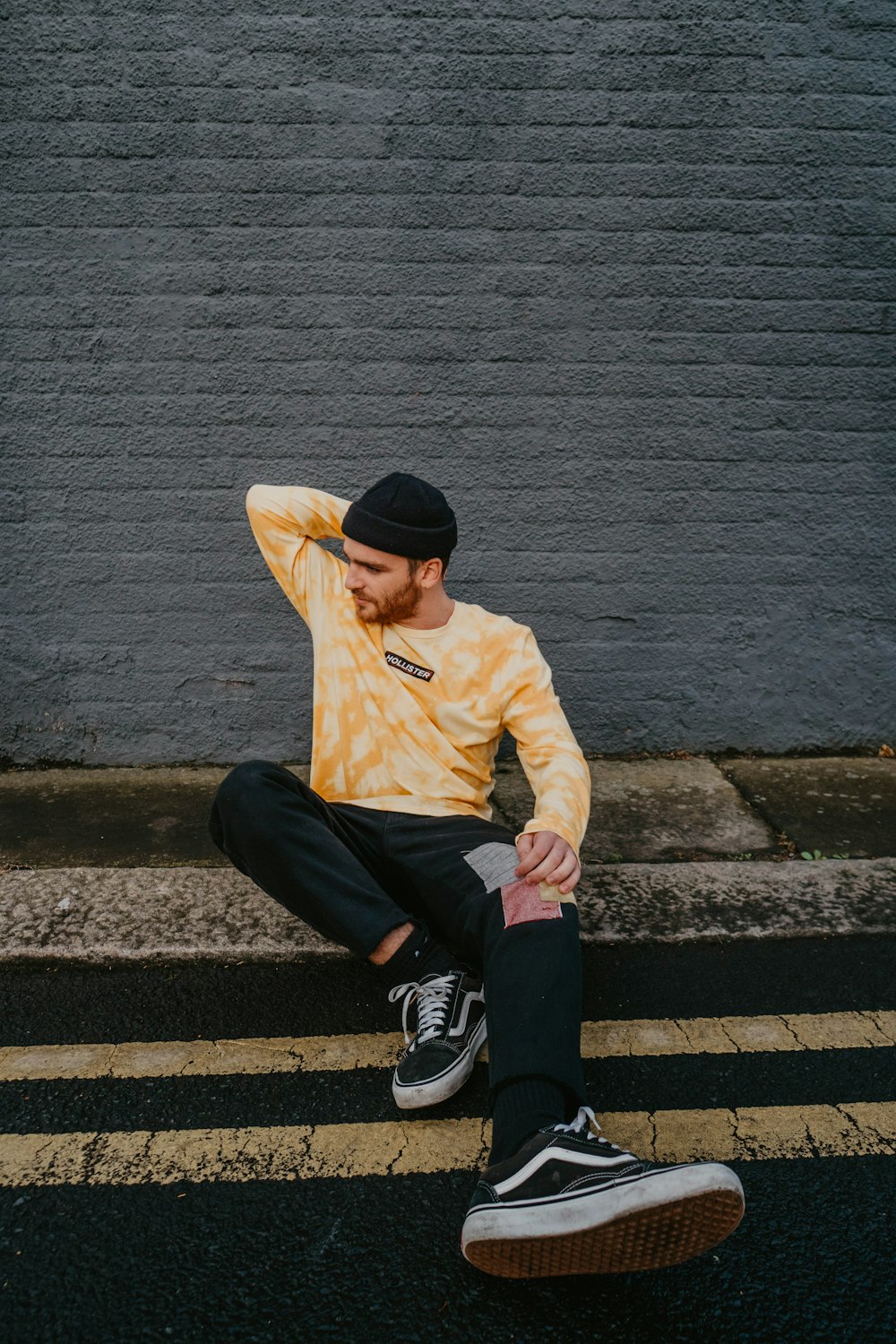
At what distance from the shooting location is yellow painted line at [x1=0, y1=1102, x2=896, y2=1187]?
1954mm

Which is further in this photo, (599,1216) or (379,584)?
(379,584)

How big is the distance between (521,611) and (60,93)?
2.70 m

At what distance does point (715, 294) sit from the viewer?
3.85 metres

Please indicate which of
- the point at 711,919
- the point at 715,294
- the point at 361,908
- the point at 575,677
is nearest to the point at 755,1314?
the point at 361,908

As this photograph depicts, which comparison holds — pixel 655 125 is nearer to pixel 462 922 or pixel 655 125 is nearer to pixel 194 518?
pixel 194 518

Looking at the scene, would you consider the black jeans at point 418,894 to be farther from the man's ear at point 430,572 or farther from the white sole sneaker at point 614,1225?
the man's ear at point 430,572

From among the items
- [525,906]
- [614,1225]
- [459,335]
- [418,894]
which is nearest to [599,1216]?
[614,1225]

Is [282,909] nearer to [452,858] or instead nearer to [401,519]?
[452,858]

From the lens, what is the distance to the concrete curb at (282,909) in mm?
2729

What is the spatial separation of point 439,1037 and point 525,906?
0.40 meters

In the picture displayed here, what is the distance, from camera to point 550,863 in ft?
6.81

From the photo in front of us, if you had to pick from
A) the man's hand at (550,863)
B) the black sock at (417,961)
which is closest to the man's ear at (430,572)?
the man's hand at (550,863)

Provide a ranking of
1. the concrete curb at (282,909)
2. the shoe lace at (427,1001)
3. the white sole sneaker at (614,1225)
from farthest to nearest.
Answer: the concrete curb at (282,909) → the shoe lace at (427,1001) → the white sole sneaker at (614,1225)

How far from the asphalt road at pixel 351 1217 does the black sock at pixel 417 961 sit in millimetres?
218
